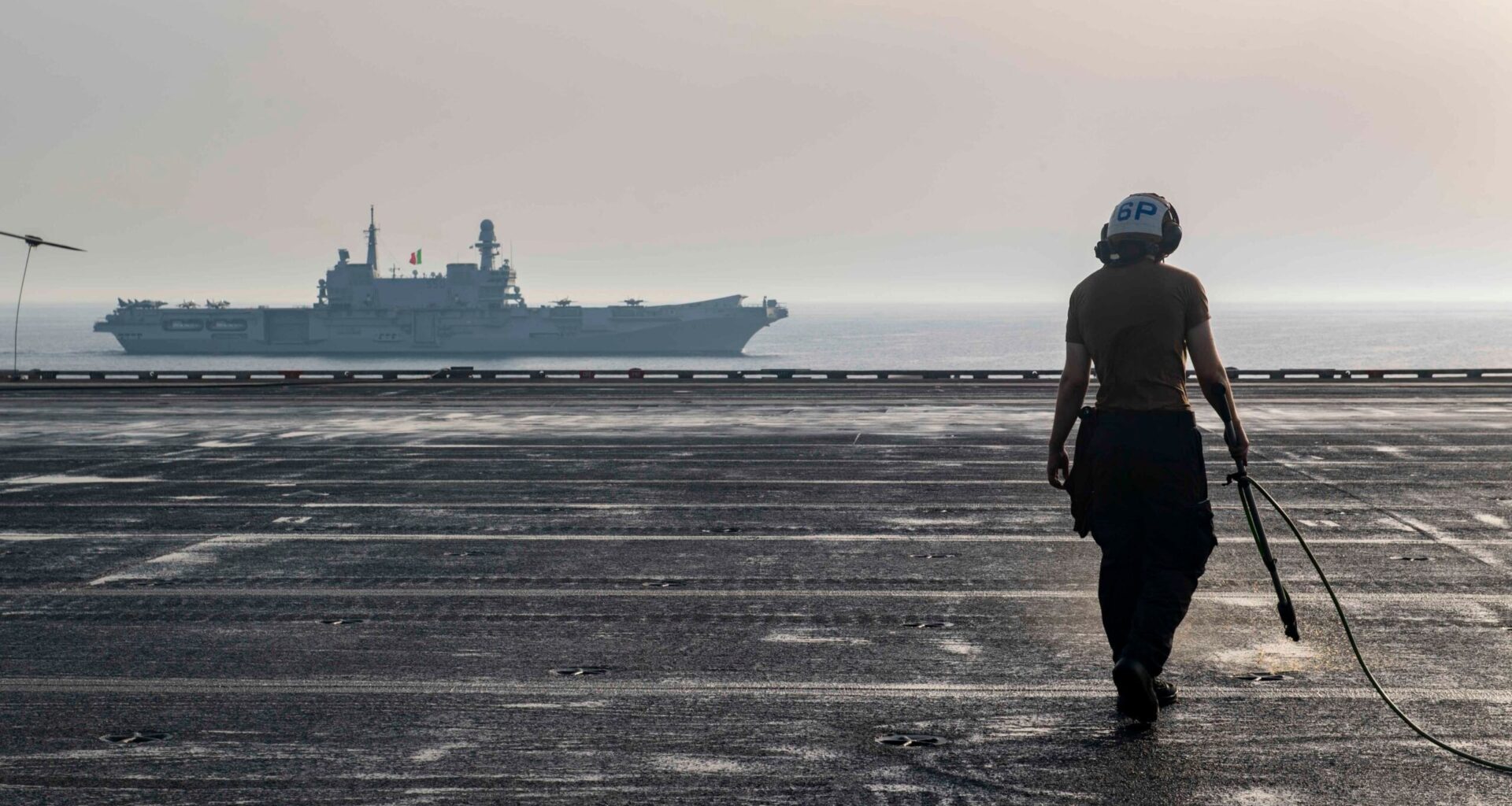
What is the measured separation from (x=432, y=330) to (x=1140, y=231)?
4993 inches

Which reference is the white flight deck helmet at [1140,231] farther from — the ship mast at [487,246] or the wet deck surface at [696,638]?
the ship mast at [487,246]

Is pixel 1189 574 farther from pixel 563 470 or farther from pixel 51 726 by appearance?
pixel 563 470

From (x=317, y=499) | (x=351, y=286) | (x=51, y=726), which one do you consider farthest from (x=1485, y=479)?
(x=351, y=286)

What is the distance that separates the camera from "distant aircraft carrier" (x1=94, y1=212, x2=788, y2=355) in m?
127

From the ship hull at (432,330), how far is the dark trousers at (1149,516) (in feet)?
398

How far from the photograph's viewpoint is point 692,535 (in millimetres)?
10531

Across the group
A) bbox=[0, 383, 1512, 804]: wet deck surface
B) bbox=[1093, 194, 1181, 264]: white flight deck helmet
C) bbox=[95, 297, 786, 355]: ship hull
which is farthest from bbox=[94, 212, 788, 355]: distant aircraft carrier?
bbox=[1093, 194, 1181, 264]: white flight deck helmet

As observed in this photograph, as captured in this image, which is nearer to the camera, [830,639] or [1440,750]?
[1440,750]

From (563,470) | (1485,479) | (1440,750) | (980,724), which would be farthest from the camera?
(563,470)

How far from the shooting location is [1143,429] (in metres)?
5.60

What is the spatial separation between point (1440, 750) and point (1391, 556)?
4.75 m

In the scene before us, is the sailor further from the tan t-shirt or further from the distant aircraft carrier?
the distant aircraft carrier

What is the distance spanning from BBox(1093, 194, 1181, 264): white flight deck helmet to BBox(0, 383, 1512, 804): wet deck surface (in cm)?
191

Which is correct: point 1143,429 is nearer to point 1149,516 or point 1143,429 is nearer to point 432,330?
point 1149,516
